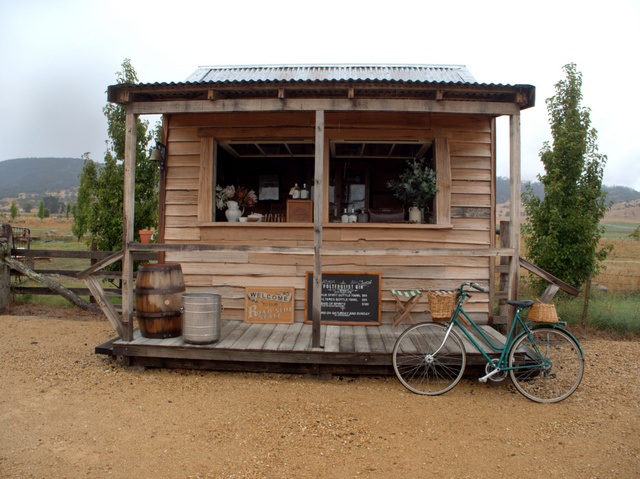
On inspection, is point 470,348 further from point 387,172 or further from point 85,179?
point 85,179

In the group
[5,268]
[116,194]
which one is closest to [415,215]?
[116,194]

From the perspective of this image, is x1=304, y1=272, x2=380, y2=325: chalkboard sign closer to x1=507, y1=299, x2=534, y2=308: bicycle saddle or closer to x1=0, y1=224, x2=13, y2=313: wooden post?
x1=507, y1=299, x2=534, y2=308: bicycle saddle

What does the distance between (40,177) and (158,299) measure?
17886 cm

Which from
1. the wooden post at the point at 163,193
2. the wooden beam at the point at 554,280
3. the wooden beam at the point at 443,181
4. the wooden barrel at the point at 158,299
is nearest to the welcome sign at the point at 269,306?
the wooden barrel at the point at 158,299

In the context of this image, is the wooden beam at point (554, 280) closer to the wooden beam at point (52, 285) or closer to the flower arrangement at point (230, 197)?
the flower arrangement at point (230, 197)

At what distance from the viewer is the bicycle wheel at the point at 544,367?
405 centimetres

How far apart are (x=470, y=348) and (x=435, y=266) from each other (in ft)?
5.41

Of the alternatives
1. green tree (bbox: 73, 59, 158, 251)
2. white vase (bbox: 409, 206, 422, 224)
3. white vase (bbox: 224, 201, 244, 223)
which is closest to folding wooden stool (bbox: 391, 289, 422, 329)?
white vase (bbox: 409, 206, 422, 224)

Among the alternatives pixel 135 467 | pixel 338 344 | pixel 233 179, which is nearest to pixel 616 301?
pixel 338 344

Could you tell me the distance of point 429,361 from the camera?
416 centimetres

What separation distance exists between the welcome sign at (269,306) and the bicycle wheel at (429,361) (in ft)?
6.49

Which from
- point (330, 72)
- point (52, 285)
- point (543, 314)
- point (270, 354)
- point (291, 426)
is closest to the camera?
point (291, 426)

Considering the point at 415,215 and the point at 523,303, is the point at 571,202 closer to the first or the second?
the point at 415,215

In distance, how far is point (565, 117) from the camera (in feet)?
25.2
